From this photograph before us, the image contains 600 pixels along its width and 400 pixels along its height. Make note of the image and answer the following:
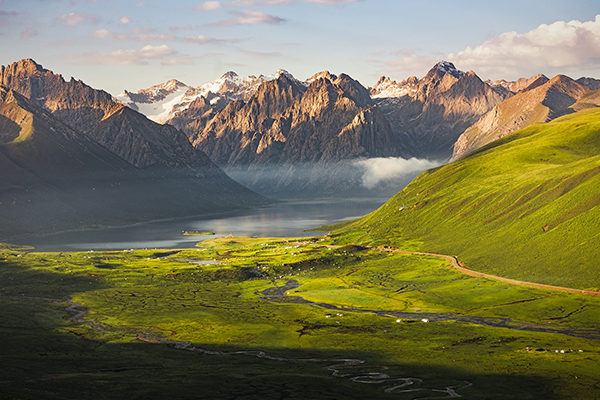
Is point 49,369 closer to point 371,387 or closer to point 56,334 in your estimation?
point 56,334

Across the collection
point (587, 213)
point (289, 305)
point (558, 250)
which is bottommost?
point (289, 305)

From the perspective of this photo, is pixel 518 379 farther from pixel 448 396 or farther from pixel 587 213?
pixel 587 213

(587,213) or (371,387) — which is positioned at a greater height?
(587,213)

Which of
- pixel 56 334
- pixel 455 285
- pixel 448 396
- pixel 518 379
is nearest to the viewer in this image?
pixel 448 396

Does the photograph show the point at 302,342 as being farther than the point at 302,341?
No

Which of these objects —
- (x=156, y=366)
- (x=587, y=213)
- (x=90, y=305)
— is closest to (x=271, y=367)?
(x=156, y=366)

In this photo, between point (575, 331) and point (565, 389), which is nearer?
point (565, 389)

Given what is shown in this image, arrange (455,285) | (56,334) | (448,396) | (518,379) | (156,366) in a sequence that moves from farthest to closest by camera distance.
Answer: (455,285) < (56,334) < (156,366) < (518,379) < (448,396)
